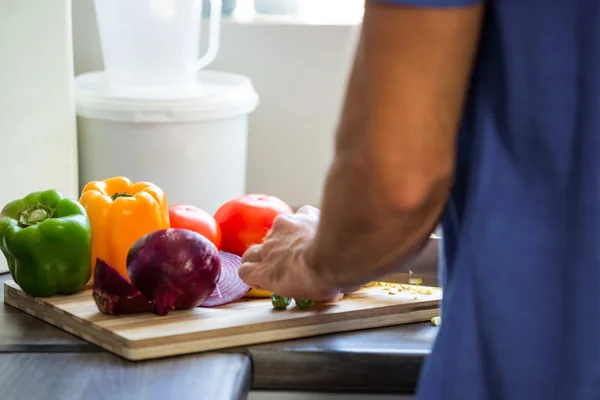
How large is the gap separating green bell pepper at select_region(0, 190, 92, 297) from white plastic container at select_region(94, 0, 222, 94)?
0.33 metres

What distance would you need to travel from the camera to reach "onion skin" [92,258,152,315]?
0.82 metres

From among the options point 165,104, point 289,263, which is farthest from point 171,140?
point 289,263

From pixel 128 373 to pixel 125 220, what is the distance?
24 centimetres

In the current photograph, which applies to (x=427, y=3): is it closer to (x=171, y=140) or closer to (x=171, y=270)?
Result: (x=171, y=270)

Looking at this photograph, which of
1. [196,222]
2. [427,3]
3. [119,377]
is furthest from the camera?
[196,222]

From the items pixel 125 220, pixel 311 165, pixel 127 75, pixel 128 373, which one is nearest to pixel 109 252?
pixel 125 220

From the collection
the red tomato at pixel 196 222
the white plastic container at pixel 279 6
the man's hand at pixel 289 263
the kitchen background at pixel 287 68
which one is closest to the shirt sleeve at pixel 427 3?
the man's hand at pixel 289 263

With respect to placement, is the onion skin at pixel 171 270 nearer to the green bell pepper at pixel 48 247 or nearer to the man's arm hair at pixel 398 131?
the green bell pepper at pixel 48 247

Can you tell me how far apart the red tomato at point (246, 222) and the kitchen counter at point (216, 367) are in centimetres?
23

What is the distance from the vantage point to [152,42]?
122 centimetres

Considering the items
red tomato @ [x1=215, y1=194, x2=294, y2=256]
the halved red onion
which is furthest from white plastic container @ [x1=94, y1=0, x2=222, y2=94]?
the halved red onion

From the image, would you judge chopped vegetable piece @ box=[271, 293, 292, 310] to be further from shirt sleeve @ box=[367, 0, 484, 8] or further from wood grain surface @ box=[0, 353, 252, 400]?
shirt sleeve @ box=[367, 0, 484, 8]

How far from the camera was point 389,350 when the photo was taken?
0.80m

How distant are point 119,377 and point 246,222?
0.33m
